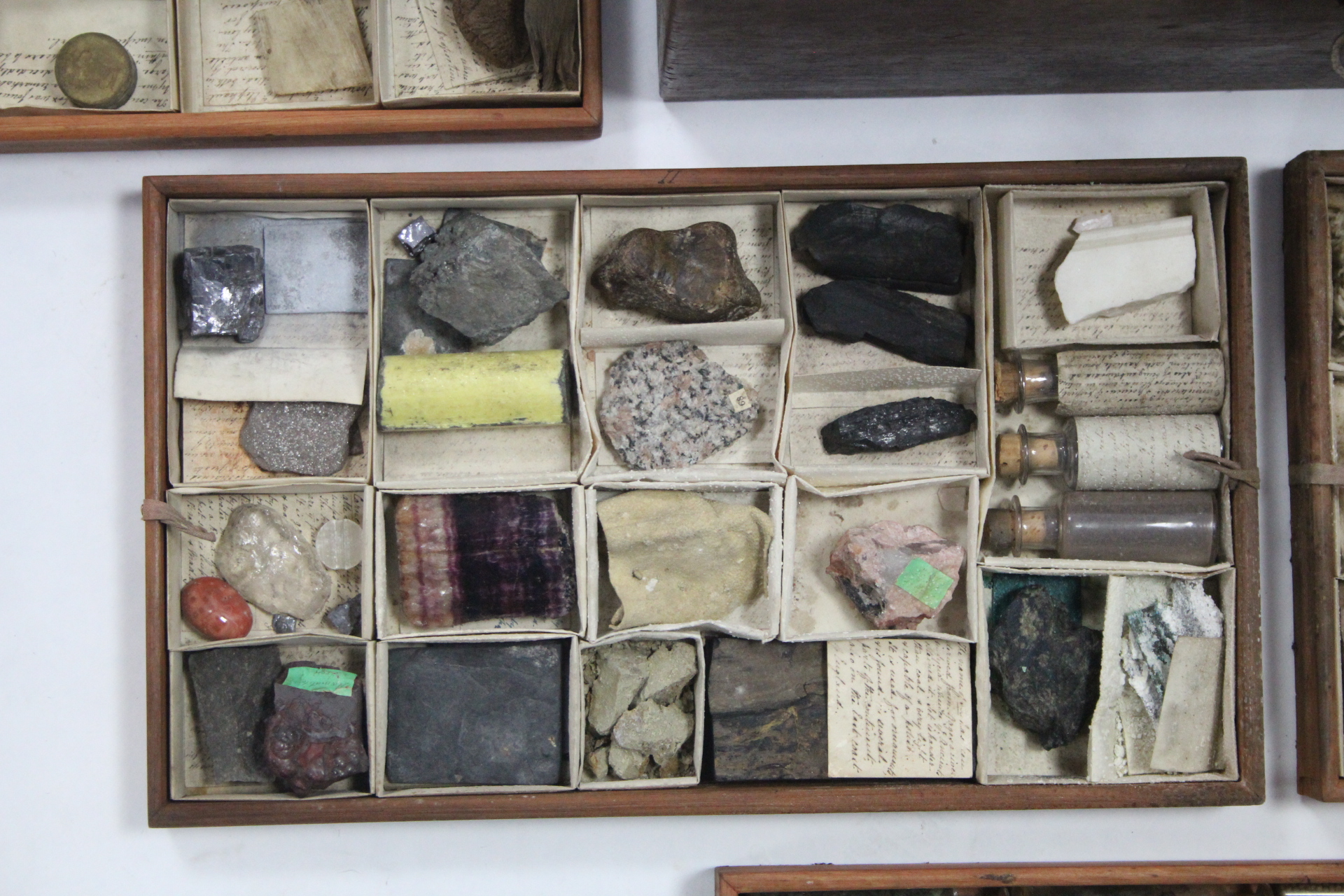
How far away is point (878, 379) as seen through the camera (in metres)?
1.80

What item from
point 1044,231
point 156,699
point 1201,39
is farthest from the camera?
point 1044,231

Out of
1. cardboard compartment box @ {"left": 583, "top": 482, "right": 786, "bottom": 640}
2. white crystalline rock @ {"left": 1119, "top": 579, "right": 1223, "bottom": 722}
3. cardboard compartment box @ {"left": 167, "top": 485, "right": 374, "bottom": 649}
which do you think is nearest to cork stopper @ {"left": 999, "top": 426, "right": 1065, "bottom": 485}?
white crystalline rock @ {"left": 1119, "top": 579, "right": 1223, "bottom": 722}

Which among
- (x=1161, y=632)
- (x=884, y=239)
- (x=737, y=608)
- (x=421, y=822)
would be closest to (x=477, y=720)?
(x=421, y=822)

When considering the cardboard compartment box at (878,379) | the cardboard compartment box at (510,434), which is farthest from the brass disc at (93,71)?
the cardboard compartment box at (878,379)

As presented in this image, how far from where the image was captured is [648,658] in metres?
1.79

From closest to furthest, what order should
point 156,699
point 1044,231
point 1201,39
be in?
point 1201,39 < point 156,699 < point 1044,231

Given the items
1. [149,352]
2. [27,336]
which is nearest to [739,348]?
[149,352]

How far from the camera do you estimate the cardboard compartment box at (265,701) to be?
67.9 inches

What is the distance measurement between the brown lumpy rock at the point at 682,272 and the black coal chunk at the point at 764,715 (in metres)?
0.65

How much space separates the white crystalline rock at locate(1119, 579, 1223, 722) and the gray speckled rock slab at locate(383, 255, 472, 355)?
4.67 ft

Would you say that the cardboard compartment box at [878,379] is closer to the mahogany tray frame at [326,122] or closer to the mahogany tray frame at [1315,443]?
the mahogany tray frame at [326,122]

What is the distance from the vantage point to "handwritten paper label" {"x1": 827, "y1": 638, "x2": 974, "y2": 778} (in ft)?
5.72

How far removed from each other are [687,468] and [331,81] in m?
1.06

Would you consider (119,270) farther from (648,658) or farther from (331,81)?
(648,658)
